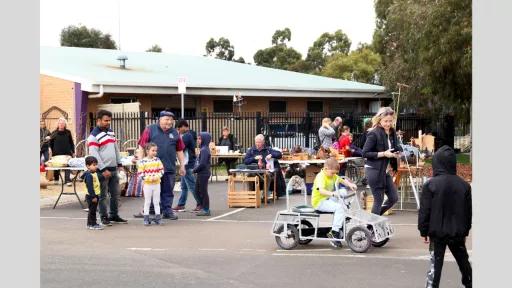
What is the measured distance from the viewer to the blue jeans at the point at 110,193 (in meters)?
13.4

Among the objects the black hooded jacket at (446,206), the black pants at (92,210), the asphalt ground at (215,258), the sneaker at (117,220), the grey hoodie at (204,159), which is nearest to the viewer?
the black hooded jacket at (446,206)

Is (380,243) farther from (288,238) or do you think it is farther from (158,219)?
Answer: (158,219)

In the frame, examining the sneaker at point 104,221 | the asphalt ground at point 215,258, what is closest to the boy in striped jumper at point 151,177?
the asphalt ground at point 215,258

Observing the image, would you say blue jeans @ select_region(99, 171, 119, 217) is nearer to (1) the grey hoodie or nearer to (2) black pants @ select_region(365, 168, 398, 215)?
(1) the grey hoodie

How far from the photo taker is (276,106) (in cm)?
3325

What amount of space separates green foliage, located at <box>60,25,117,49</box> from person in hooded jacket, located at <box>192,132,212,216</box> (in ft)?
195

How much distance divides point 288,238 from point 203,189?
414 cm

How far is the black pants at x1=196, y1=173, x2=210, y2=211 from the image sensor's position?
1468 cm

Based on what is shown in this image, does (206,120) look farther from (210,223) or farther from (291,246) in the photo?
A: (291,246)

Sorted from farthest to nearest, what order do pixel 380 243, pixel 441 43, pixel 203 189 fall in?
1. pixel 441 43
2. pixel 203 189
3. pixel 380 243

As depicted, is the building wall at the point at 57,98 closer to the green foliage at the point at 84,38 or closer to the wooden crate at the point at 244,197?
the wooden crate at the point at 244,197

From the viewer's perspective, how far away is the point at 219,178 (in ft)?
78.5

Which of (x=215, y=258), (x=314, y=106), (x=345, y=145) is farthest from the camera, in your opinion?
(x=314, y=106)

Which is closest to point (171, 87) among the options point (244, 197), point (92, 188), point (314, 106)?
point (314, 106)
